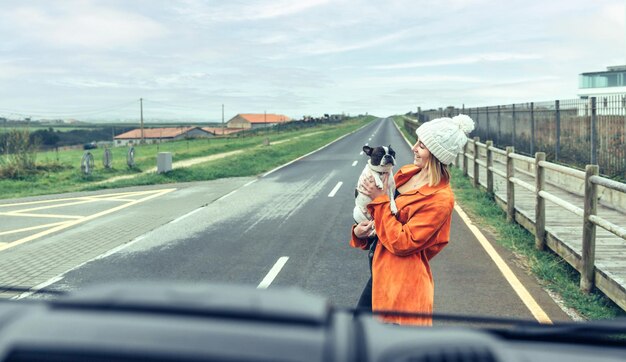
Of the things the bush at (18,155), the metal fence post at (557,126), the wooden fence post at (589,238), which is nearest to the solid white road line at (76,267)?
the wooden fence post at (589,238)

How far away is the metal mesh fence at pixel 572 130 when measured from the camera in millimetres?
12688

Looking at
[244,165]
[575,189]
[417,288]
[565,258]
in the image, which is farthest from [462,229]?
[244,165]

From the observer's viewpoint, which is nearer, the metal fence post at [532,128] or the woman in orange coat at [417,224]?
the woman in orange coat at [417,224]

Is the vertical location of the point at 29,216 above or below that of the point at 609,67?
below

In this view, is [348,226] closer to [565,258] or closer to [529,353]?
[565,258]

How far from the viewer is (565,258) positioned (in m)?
7.24

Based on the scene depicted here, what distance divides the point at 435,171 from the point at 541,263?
5417mm

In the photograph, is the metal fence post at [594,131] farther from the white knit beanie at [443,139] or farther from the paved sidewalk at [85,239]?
the white knit beanie at [443,139]

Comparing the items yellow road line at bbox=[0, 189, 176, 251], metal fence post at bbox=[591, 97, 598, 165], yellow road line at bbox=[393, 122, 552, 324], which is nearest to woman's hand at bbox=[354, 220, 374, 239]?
yellow road line at bbox=[393, 122, 552, 324]

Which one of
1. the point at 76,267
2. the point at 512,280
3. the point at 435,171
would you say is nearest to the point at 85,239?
the point at 76,267

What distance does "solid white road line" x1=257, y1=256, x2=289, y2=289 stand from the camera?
23.3 ft

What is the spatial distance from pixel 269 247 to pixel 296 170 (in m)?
14.0

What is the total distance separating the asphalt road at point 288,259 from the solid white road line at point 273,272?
1cm

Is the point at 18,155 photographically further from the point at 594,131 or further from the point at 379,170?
the point at 379,170
